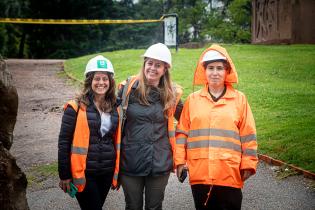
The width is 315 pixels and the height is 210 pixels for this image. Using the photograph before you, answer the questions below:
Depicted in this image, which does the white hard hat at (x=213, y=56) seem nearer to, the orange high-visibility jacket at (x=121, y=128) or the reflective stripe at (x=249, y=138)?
the orange high-visibility jacket at (x=121, y=128)

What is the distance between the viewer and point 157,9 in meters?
A: 44.6

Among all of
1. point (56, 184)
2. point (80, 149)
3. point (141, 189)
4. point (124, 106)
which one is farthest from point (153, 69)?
point (56, 184)

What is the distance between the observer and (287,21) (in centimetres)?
2016

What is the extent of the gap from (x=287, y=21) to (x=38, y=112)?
14238 mm

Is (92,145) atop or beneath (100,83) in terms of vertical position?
beneath

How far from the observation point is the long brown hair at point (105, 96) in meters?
3.69

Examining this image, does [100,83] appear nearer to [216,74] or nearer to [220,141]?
[216,74]

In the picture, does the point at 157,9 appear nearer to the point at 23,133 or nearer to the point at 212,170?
the point at 23,133

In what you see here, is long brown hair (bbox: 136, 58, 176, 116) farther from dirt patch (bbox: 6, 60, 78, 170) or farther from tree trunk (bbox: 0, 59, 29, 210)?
dirt patch (bbox: 6, 60, 78, 170)

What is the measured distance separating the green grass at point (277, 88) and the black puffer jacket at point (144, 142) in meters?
3.36

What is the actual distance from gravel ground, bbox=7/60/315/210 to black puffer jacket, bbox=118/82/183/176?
5.43 feet

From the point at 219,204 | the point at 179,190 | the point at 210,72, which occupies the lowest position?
the point at 179,190

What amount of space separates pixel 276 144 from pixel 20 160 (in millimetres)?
4583

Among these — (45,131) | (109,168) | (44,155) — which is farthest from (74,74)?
(109,168)
